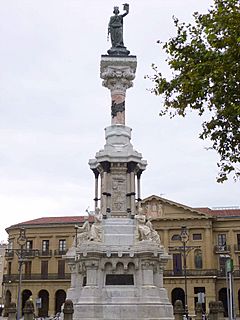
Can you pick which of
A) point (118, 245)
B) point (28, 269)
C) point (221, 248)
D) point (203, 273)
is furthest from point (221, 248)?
point (118, 245)

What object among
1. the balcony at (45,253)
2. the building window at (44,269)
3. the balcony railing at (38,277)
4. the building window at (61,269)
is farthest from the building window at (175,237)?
the building window at (44,269)

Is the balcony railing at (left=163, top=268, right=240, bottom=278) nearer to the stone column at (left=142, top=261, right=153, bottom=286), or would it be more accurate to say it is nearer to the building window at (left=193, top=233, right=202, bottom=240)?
the building window at (left=193, top=233, right=202, bottom=240)

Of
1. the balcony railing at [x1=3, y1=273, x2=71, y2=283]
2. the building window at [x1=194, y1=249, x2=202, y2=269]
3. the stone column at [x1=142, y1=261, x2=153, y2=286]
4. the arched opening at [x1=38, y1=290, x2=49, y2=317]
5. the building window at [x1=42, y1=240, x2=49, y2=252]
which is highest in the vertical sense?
the building window at [x1=42, y1=240, x2=49, y2=252]

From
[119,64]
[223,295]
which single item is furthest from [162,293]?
[223,295]

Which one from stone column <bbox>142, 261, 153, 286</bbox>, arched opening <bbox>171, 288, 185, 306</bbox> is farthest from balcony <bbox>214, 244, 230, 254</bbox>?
stone column <bbox>142, 261, 153, 286</bbox>

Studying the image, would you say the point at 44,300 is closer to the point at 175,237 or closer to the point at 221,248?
the point at 175,237

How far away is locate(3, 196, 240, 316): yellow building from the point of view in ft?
222

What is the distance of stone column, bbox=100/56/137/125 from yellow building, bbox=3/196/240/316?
133 ft

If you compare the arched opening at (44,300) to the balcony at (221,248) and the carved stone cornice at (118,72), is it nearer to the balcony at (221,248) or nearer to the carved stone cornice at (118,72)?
the balcony at (221,248)

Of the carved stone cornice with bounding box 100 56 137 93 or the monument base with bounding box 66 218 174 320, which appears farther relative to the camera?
the carved stone cornice with bounding box 100 56 137 93

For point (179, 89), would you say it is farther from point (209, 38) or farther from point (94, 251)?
point (94, 251)

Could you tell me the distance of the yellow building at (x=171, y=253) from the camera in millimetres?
67625

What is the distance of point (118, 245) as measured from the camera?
82.0ft

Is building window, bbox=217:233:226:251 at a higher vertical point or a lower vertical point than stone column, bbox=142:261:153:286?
higher
